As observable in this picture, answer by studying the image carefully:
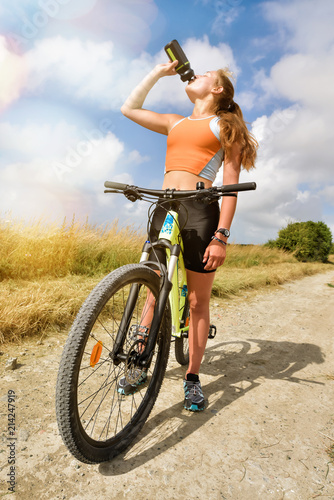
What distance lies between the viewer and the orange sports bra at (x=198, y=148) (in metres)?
2.11

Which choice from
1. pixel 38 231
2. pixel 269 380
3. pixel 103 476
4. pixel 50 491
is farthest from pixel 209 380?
pixel 38 231

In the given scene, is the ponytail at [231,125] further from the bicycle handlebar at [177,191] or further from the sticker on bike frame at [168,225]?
the sticker on bike frame at [168,225]

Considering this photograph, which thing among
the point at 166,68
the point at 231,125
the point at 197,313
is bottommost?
the point at 197,313

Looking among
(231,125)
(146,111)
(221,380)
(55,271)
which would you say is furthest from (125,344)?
(55,271)

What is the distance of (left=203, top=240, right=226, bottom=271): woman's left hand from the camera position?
1964mm

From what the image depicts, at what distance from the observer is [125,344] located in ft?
5.93

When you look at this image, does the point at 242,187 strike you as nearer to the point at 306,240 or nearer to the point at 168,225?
the point at 168,225

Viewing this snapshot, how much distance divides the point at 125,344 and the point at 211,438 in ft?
2.59

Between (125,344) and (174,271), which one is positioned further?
(174,271)

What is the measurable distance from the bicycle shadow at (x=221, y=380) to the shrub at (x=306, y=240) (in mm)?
13000

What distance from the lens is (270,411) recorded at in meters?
2.21

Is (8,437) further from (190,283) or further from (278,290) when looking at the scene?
(278,290)

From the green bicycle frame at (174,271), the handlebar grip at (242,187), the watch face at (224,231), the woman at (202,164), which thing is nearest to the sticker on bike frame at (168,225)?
the green bicycle frame at (174,271)

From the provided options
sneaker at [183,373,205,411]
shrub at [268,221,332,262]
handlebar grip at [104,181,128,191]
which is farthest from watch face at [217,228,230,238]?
shrub at [268,221,332,262]
